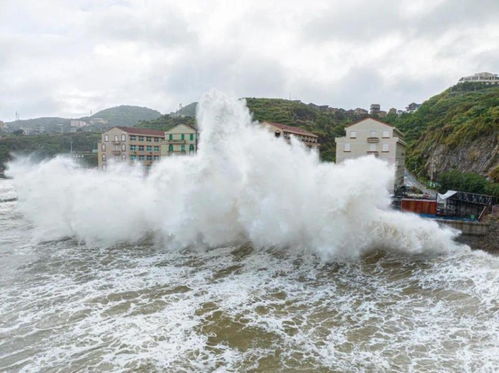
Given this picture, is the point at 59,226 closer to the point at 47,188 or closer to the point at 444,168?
the point at 47,188

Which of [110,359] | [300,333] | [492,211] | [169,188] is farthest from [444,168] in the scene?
[110,359]

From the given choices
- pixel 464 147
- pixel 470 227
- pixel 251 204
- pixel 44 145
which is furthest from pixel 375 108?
pixel 251 204

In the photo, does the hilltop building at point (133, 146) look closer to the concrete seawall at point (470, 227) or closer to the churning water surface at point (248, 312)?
the churning water surface at point (248, 312)

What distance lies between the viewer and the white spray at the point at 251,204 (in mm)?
14398

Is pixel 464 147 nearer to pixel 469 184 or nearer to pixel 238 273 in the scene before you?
pixel 469 184

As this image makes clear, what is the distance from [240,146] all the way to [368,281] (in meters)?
8.62

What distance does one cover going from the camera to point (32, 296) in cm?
1030

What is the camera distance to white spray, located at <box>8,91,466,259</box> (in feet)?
47.2

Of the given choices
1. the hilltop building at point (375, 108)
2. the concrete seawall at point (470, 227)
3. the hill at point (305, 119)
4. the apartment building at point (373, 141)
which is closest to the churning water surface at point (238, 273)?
the concrete seawall at point (470, 227)

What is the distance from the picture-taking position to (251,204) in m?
15.4

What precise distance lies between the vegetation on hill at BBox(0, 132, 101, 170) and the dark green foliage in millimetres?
72169

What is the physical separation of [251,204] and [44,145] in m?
96.5

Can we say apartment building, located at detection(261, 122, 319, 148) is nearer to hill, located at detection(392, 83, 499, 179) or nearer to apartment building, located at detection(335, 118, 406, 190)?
apartment building, located at detection(335, 118, 406, 190)

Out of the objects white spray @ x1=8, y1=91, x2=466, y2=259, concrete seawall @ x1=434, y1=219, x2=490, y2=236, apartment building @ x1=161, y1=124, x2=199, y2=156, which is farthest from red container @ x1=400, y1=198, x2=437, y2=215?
apartment building @ x1=161, y1=124, x2=199, y2=156
